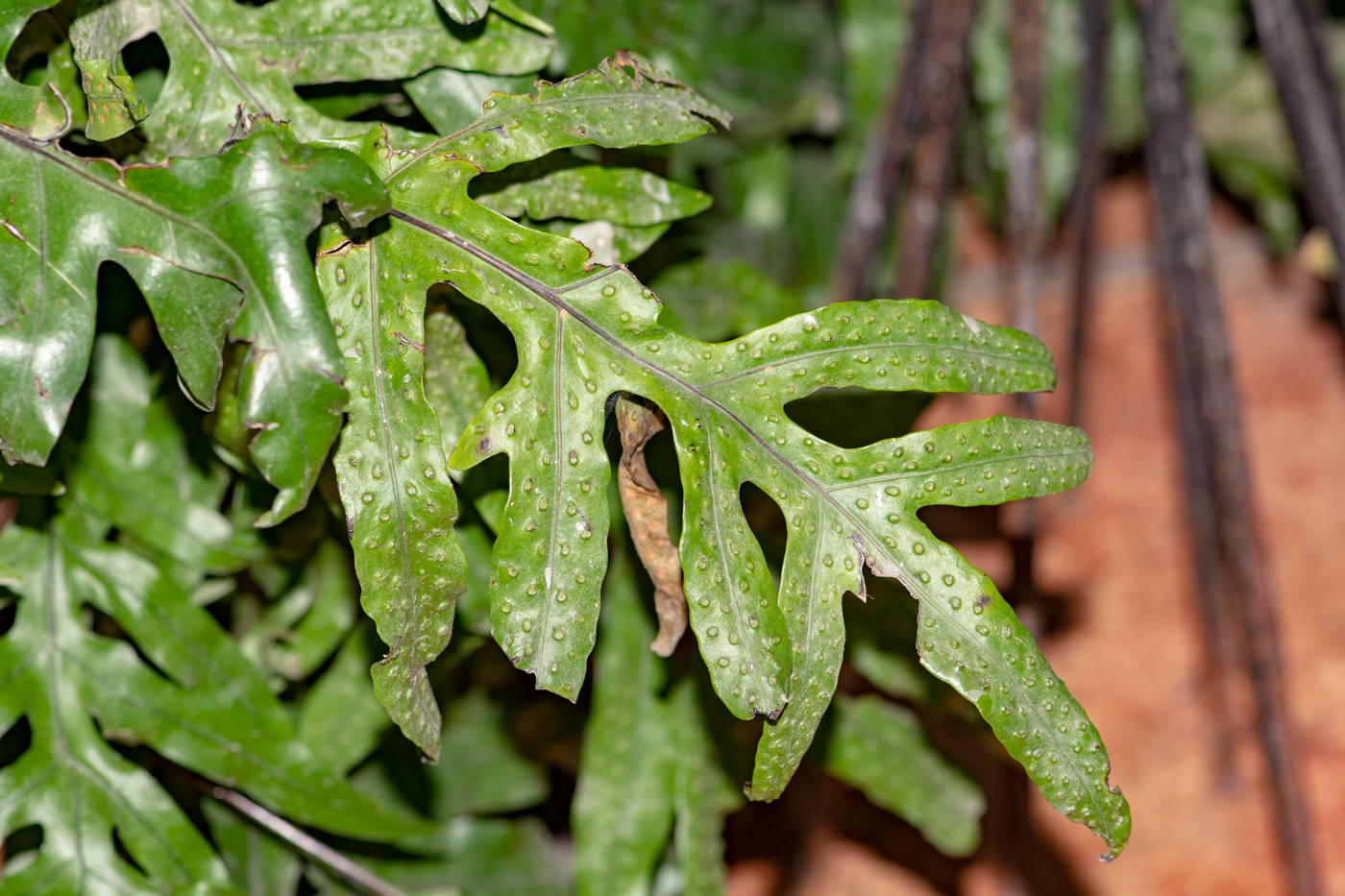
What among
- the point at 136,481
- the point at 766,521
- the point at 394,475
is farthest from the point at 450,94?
the point at 766,521

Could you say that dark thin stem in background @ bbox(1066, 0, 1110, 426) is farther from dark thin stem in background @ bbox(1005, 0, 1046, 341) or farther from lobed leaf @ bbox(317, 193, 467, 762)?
lobed leaf @ bbox(317, 193, 467, 762)

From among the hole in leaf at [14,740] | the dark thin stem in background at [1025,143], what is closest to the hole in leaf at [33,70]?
the hole in leaf at [14,740]

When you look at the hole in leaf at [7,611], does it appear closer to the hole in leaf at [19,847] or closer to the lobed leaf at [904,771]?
the hole in leaf at [19,847]

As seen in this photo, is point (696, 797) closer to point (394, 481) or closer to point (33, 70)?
point (394, 481)

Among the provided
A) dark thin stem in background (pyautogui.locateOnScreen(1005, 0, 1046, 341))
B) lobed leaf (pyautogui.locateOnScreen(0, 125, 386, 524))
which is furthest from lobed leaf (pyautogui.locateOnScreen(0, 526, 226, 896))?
dark thin stem in background (pyautogui.locateOnScreen(1005, 0, 1046, 341))

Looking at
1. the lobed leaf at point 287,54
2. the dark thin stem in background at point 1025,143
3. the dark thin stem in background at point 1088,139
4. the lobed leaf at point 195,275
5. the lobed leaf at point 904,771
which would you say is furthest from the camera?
the dark thin stem in background at point 1088,139

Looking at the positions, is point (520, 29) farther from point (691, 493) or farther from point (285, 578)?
point (285, 578)
